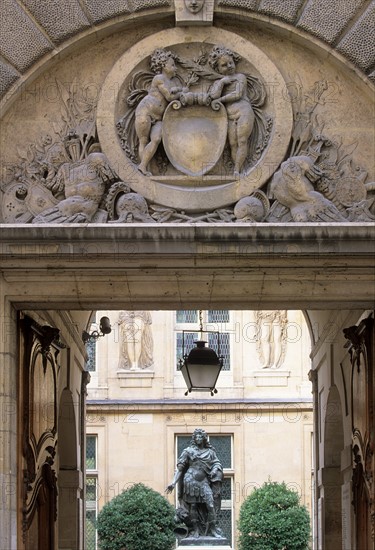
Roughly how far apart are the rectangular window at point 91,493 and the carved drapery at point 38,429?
17046mm

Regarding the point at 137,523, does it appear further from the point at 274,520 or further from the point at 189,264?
the point at 189,264

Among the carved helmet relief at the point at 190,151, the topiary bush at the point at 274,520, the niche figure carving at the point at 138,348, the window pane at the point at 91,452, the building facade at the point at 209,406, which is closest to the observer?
the carved helmet relief at the point at 190,151

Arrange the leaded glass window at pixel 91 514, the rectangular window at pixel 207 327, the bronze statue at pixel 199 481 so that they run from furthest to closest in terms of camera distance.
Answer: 1. the rectangular window at pixel 207 327
2. the leaded glass window at pixel 91 514
3. the bronze statue at pixel 199 481

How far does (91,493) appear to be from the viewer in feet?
96.2

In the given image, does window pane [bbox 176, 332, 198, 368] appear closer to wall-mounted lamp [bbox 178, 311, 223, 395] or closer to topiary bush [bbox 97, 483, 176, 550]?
topiary bush [bbox 97, 483, 176, 550]

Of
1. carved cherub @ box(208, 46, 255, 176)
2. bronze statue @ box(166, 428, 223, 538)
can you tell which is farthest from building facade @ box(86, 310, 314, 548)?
carved cherub @ box(208, 46, 255, 176)

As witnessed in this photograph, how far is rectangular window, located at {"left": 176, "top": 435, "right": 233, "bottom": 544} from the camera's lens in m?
29.6

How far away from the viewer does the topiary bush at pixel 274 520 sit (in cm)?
2573

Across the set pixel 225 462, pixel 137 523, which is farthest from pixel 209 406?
pixel 137 523

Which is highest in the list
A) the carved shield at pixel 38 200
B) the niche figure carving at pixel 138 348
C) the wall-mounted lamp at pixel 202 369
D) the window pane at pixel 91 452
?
the niche figure carving at pixel 138 348

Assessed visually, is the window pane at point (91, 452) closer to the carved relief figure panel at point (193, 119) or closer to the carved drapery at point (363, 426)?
the carved drapery at point (363, 426)

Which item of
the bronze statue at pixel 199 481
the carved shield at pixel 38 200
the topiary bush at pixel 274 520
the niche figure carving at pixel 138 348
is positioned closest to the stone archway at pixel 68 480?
the bronze statue at pixel 199 481

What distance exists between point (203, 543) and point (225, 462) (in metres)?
14.7

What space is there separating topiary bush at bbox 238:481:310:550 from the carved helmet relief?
688 inches
